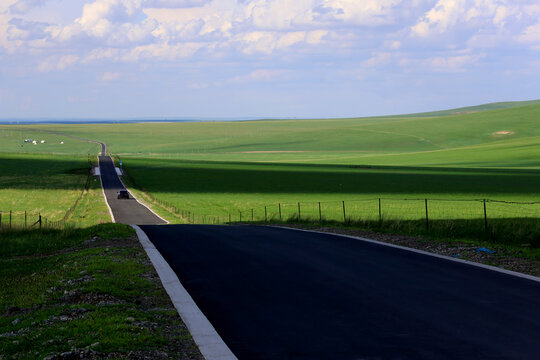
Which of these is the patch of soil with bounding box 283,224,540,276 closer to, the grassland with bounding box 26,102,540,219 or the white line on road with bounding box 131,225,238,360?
the white line on road with bounding box 131,225,238,360

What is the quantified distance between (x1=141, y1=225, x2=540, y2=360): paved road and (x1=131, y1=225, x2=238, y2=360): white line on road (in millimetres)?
150

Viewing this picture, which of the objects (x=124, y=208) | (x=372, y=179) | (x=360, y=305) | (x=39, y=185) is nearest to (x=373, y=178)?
(x=372, y=179)

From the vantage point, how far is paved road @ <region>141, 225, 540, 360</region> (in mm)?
8000

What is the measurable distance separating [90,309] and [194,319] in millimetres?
1669

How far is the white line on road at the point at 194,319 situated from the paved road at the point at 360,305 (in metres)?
0.15

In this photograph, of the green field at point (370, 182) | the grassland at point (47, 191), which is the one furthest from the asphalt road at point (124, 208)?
the green field at point (370, 182)

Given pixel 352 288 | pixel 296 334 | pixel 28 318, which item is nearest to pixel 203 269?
pixel 352 288

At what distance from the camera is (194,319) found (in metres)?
9.59

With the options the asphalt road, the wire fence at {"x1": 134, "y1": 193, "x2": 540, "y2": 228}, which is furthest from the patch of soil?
the asphalt road

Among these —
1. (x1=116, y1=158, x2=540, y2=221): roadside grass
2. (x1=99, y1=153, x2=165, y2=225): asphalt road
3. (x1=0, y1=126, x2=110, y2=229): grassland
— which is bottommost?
(x1=116, y1=158, x2=540, y2=221): roadside grass

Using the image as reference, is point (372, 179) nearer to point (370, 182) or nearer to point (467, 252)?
point (370, 182)

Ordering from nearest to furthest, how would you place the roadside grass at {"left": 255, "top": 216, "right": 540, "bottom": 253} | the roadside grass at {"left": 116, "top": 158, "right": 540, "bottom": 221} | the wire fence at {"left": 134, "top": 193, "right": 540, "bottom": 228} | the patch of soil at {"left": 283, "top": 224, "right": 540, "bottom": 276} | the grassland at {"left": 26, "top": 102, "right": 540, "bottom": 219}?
the patch of soil at {"left": 283, "top": 224, "right": 540, "bottom": 276} < the roadside grass at {"left": 255, "top": 216, "right": 540, "bottom": 253} < the wire fence at {"left": 134, "top": 193, "right": 540, "bottom": 228} < the roadside grass at {"left": 116, "top": 158, "right": 540, "bottom": 221} < the grassland at {"left": 26, "top": 102, "right": 540, "bottom": 219}

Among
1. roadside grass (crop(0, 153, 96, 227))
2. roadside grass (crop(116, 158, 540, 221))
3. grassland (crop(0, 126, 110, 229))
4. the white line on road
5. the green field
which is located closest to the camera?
the white line on road

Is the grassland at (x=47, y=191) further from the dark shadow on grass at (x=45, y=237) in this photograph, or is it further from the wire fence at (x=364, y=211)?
the wire fence at (x=364, y=211)
